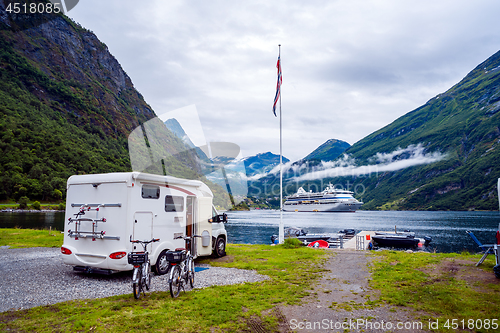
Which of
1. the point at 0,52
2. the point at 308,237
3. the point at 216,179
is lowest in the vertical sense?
the point at 308,237

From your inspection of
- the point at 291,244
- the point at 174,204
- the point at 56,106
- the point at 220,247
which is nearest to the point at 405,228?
the point at 291,244

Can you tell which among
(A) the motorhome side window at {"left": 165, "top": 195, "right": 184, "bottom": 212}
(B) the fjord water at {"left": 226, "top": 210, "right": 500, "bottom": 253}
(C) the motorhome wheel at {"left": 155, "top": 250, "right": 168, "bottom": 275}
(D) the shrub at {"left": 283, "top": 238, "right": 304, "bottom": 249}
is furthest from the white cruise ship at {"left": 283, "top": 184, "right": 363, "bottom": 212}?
(C) the motorhome wheel at {"left": 155, "top": 250, "right": 168, "bottom": 275}

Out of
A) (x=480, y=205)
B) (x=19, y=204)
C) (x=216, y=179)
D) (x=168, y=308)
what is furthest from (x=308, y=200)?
(x=168, y=308)

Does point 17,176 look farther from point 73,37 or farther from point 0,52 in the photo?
point 73,37

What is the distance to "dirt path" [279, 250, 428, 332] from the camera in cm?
571

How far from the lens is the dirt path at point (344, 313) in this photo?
18.7 ft

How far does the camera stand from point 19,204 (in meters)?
81.5

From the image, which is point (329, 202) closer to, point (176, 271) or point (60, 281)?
point (60, 281)

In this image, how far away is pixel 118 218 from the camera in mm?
9078

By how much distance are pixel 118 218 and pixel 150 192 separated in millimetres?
1260

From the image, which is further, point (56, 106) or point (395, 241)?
point (56, 106)

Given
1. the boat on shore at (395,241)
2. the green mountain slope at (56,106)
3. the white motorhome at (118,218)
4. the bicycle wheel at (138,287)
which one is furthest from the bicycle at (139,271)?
the green mountain slope at (56,106)

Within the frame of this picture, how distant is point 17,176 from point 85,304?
9841cm

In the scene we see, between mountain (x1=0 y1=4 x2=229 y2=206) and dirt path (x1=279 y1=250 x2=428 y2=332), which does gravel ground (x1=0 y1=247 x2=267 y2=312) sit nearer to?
dirt path (x1=279 y1=250 x2=428 y2=332)
